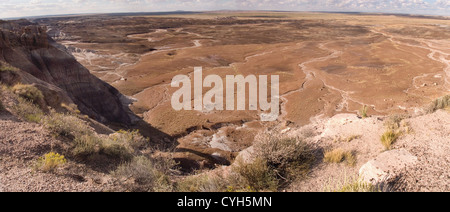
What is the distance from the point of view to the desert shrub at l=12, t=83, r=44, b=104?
770 centimetres

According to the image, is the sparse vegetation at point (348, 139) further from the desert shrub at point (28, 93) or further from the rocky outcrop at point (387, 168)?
the desert shrub at point (28, 93)

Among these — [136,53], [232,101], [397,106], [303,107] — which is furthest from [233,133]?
[136,53]

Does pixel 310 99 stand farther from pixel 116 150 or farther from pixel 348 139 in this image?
pixel 116 150

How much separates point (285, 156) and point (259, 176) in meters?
0.68

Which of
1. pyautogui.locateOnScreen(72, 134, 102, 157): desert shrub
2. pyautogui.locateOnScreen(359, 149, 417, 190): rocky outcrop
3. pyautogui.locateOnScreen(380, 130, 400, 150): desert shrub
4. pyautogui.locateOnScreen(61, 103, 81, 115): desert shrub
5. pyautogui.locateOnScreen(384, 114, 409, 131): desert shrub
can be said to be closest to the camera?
pyautogui.locateOnScreen(359, 149, 417, 190): rocky outcrop

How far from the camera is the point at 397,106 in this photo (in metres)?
18.0

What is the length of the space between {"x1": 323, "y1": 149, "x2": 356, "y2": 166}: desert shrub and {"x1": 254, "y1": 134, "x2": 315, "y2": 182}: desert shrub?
0.29 meters

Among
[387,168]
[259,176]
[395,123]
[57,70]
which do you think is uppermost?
[57,70]

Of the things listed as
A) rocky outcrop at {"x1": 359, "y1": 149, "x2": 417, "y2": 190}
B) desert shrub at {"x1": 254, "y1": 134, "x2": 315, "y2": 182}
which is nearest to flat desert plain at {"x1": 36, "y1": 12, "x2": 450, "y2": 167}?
desert shrub at {"x1": 254, "y1": 134, "x2": 315, "y2": 182}

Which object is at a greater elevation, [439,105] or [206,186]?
[439,105]

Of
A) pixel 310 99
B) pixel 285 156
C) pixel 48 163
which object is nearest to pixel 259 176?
pixel 285 156

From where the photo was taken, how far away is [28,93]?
789 cm

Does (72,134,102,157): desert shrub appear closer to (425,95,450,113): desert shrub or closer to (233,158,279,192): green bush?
(233,158,279,192): green bush
